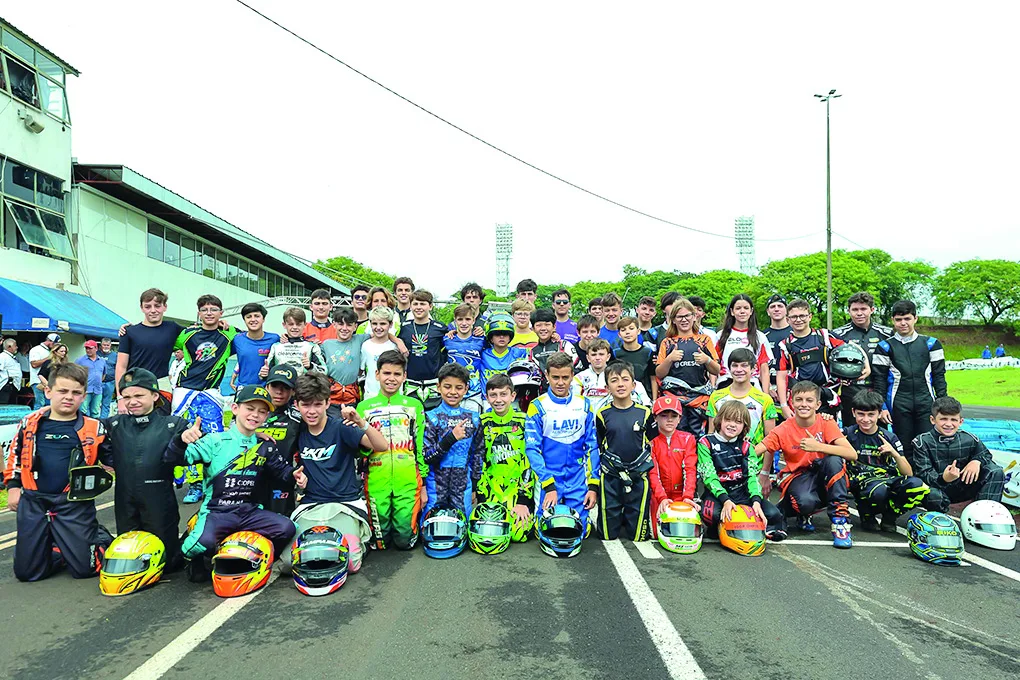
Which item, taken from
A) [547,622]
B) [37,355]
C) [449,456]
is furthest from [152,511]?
[37,355]

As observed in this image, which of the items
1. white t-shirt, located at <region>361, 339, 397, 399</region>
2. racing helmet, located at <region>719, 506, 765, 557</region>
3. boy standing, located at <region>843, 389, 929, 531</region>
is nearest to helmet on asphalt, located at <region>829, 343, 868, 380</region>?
boy standing, located at <region>843, 389, 929, 531</region>

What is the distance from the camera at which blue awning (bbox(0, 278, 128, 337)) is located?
55.0 ft

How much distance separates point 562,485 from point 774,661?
2.68 m

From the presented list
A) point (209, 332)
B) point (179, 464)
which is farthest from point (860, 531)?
point (209, 332)

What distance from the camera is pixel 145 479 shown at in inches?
194

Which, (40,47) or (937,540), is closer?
(937,540)

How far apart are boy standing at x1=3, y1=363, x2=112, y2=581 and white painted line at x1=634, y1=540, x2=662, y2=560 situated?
425 centimetres

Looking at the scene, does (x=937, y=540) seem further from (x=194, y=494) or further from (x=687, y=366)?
(x=194, y=494)

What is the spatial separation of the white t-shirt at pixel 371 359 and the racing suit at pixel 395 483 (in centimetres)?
117

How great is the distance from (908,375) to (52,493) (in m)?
8.28

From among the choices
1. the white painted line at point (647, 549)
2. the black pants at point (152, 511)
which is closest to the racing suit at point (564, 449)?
the white painted line at point (647, 549)

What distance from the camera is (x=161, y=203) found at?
2423 centimetres

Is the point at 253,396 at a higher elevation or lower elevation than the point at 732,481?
higher

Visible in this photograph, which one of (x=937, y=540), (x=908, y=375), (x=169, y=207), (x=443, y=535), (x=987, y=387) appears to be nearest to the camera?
(x=937, y=540)
